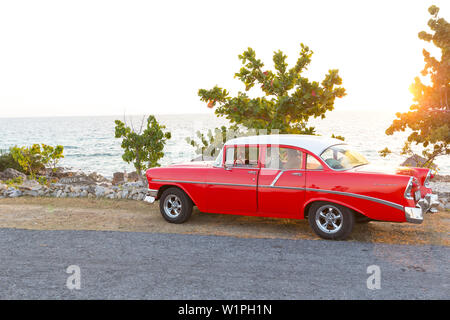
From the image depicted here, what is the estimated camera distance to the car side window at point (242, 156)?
7.50 metres

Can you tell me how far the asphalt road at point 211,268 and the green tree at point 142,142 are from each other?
216 inches

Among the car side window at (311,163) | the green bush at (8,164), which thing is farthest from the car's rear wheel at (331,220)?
the green bush at (8,164)

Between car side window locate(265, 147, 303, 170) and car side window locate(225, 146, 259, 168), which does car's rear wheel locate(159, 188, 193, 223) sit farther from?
car side window locate(265, 147, 303, 170)

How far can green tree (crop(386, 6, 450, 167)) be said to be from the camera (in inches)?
509

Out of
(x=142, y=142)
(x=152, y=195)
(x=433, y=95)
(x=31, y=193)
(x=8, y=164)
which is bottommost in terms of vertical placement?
(x=31, y=193)

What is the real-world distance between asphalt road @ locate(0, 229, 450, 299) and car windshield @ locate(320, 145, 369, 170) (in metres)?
1.30

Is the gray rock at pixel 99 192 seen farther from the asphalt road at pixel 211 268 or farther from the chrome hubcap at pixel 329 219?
the chrome hubcap at pixel 329 219

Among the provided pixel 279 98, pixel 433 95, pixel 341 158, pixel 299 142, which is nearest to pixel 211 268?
pixel 299 142

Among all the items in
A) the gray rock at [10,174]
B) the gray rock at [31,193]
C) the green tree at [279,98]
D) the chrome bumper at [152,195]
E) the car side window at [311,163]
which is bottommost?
the gray rock at [10,174]

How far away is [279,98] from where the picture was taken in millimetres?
11250

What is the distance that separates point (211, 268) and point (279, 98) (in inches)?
265

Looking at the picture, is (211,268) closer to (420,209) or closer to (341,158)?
(341,158)

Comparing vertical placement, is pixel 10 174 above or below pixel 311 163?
below
